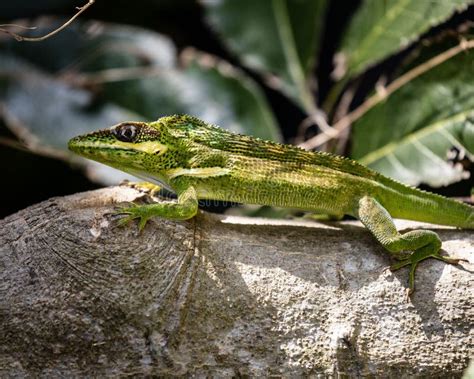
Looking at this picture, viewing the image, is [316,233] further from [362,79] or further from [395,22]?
[362,79]

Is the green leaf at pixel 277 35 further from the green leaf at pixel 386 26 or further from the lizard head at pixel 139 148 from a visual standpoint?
the lizard head at pixel 139 148

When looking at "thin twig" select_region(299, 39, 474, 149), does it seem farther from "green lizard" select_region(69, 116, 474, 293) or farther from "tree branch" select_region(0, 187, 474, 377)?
"tree branch" select_region(0, 187, 474, 377)

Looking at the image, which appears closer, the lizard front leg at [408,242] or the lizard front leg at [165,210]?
the lizard front leg at [165,210]

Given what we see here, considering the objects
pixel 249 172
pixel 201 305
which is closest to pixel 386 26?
pixel 249 172

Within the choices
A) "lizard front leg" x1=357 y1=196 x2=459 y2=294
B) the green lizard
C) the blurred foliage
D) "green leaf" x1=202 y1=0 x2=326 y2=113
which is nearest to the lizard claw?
the green lizard

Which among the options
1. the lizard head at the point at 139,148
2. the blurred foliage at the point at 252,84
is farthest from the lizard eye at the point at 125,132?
the blurred foliage at the point at 252,84

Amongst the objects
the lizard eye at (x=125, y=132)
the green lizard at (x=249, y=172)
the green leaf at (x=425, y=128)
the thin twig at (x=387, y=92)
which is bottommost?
the green lizard at (x=249, y=172)
